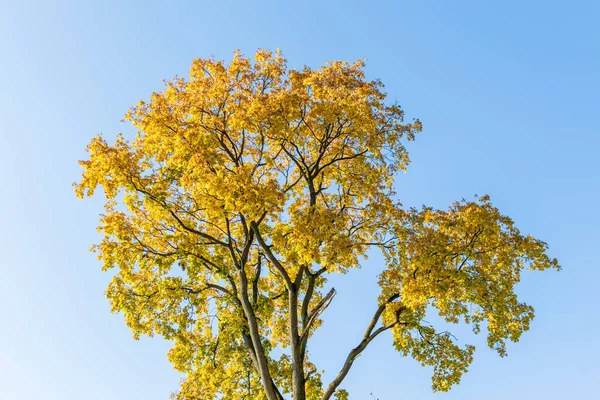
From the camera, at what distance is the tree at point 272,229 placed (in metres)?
17.1

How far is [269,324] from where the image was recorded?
72.9ft

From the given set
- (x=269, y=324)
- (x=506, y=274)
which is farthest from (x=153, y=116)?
(x=506, y=274)

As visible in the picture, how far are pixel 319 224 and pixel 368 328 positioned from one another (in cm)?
432

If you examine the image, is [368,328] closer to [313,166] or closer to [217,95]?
[313,166]

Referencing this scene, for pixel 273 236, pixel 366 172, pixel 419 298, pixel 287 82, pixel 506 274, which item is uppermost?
pixel 287 82

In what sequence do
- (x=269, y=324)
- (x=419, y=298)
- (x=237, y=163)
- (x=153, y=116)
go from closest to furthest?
1. (x=419, y=298)
2. (x=153, y=116)
3. (x=237, y=163)
4. (x=269, y=324)

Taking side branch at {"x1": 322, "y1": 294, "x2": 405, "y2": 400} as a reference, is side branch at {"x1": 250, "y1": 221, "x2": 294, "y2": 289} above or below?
above

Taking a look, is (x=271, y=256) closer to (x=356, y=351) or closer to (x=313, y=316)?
(x=313, y=316)

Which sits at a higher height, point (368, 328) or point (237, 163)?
point (237, 163)

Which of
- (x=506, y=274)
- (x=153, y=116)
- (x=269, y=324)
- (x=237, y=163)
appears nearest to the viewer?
(x=506, y=274)

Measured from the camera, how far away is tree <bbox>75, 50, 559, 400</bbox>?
56.2 ft

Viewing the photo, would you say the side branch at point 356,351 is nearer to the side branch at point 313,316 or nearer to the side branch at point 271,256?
the side branch at point 313,316

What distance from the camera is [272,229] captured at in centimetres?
2047

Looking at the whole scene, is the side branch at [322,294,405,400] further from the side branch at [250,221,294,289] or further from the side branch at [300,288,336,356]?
the side branch at [250,221,294,289]
